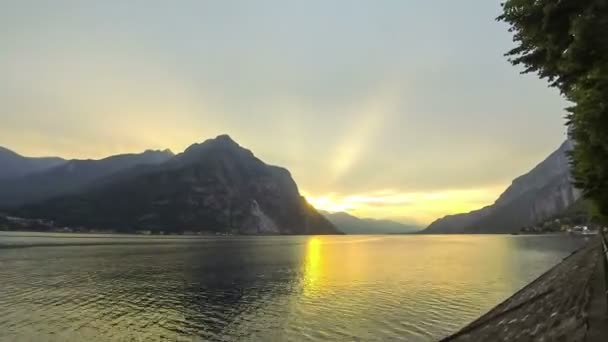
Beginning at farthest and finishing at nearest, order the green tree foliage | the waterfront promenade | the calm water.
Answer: the calm water → the waterfront promenade → the green tree foliage

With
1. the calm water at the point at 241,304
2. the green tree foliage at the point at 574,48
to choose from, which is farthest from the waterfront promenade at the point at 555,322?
the green tree foliage at the point at 574,48

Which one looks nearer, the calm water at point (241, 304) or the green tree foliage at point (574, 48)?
the green tree foliage at point (574, 48)

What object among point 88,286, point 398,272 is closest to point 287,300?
point 88,286

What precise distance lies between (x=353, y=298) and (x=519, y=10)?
43639mm

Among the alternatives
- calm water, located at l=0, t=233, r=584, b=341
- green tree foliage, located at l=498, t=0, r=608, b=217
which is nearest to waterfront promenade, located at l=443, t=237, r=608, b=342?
calm water, located at l=0, t=233, r=584, b=341

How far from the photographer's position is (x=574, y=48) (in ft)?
43.3

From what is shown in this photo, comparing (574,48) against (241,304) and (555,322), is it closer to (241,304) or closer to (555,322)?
(555,322)

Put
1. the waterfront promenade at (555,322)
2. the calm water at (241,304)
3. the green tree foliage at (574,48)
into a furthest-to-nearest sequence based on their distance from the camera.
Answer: the calm water at (241,304) → the waterfront promenade at (555,322) → the green tree foliage at (574,48)

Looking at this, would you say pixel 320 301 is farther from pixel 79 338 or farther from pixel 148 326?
pixel 79 338

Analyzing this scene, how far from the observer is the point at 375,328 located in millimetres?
35875

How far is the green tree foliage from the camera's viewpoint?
12602 mm

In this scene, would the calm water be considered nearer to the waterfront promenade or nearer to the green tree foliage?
the waterfront promenade

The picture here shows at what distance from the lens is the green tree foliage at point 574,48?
41.3 ft

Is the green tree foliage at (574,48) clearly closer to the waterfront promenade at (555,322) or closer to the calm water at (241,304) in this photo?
the waterfront promenade at (555,322)
